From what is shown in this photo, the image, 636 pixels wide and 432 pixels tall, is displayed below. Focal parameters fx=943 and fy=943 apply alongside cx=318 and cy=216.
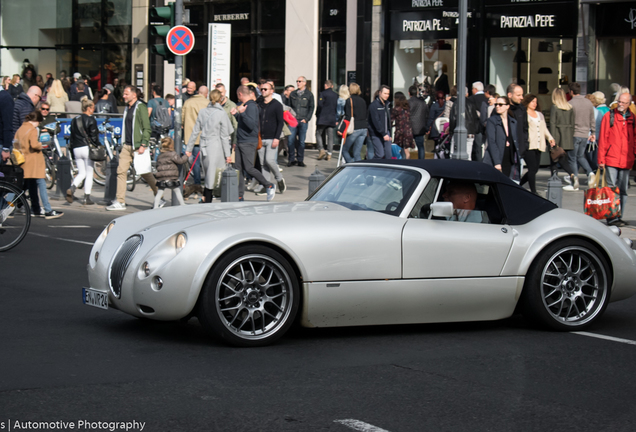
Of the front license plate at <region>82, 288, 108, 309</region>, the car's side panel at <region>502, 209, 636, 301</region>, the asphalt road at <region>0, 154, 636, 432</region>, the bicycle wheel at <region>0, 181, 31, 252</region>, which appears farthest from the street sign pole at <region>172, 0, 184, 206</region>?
the car's side panel at <region>502, 209, 636, 301</region>

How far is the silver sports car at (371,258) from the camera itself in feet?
20.7

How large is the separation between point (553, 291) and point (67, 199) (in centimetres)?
1176

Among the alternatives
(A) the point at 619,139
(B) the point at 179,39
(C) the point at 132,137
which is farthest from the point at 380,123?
(A) the point at 619,139

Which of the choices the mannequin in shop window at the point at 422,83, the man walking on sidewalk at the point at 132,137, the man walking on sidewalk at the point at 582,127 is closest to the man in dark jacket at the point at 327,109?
the mannequin in shop window at the point at 422,83

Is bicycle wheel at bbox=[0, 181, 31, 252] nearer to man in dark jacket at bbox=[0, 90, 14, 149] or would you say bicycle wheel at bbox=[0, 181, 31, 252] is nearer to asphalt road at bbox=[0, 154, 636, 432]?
asphalt road at bbox=[0, 154, 636, 432]

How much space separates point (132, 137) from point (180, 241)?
396 inches

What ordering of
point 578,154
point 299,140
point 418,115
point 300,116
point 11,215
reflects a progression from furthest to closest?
point 300,116
point 299,140
point 418,115
point 578,154
point 11,215

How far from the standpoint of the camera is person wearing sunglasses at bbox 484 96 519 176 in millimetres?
14242

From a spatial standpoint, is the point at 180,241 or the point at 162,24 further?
the point at 162,24

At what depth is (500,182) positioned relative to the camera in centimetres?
747

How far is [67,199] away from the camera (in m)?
17.0

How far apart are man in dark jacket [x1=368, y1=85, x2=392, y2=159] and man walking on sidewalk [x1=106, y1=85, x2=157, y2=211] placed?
4790mm

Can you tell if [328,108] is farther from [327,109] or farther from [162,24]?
[162,24]

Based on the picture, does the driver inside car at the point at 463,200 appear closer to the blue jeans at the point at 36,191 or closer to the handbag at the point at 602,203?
the handbag at the point at 602,203
